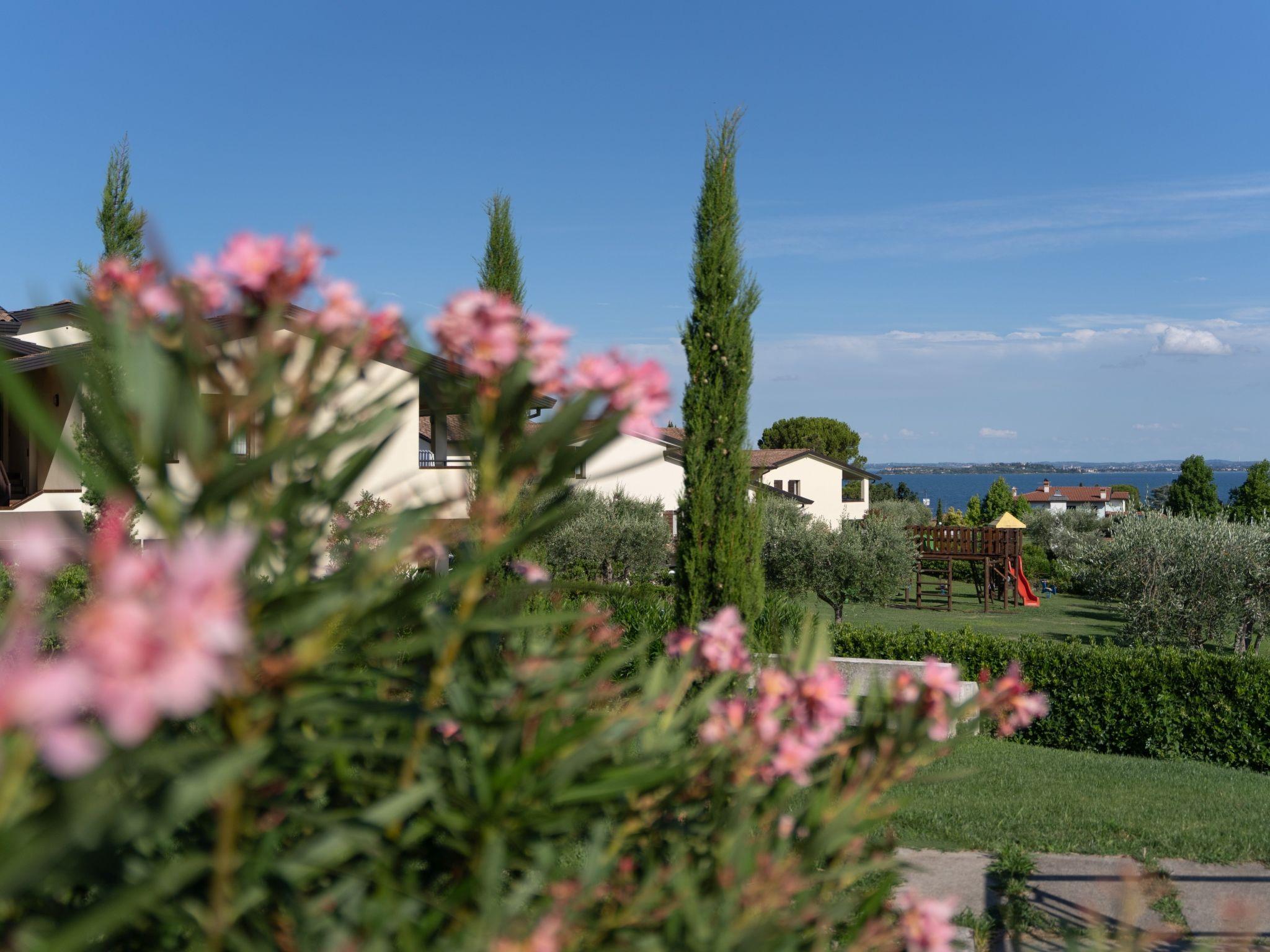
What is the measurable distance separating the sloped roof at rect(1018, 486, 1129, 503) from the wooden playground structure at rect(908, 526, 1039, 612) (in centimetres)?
5259

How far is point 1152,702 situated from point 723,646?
10472 mm

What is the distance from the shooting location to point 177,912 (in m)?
1.00

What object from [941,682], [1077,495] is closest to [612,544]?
[941,682]

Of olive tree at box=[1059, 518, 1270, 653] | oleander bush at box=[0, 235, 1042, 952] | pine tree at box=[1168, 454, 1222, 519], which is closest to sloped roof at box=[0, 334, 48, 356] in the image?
oleander bush at box=[0, 235, 1042, 952]

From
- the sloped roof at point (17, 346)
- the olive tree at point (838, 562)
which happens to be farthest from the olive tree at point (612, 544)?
the sloped roof at point (17, 346)

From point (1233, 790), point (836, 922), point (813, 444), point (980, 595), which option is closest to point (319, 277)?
point (836, 922)

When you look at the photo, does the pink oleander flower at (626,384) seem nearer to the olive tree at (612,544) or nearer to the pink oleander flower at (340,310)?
the pink oleander flower at (340,310)

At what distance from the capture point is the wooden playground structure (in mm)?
28922

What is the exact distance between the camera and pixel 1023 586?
31.2 metres

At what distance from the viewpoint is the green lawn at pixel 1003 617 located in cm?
2377

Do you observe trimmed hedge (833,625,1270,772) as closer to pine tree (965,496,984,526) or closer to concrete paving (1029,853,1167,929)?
concrete paving (1029,853,1167,929)

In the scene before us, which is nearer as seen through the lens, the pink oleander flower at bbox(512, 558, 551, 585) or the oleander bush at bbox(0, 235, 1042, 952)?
the oleander bush at bbox(0, 235, 1042, 952)

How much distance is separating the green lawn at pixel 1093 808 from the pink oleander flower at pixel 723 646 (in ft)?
14.5

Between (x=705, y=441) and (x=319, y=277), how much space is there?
26.1 feet
